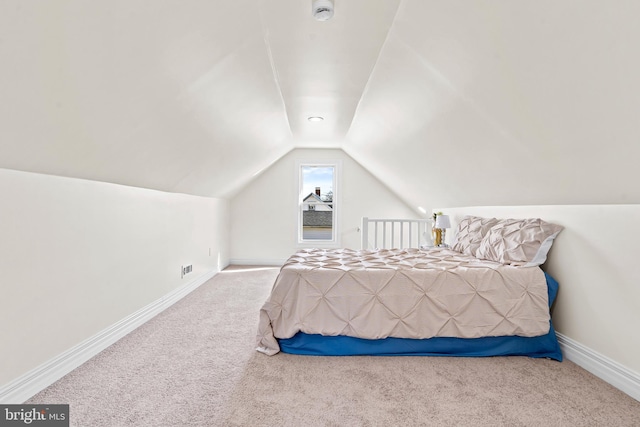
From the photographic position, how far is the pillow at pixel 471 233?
3090 mm

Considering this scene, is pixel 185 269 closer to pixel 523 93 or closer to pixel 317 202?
pixel 317 202

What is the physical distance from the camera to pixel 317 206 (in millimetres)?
6035

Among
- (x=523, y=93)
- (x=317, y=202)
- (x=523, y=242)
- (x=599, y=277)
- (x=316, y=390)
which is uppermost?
(x=523, y=93)

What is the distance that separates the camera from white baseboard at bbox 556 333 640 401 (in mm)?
1854

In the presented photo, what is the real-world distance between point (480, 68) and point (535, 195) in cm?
124

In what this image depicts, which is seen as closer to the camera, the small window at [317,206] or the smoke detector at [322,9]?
the smoke detector at [322,9]

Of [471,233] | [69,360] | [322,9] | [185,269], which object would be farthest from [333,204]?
[69,360]

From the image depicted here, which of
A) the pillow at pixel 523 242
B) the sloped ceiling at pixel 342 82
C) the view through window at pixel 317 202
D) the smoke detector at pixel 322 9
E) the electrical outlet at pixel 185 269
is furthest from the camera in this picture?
the view through window at pixel 317 202

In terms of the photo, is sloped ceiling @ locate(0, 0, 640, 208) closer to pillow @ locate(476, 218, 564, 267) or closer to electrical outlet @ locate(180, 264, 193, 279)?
pillow @ locate(476, 218, 564, 267)

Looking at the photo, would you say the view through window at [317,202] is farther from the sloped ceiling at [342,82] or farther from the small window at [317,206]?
the sloped ceiling at [342,82]

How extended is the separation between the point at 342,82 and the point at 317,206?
133 inches

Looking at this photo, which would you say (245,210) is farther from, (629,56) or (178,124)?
(629,56)

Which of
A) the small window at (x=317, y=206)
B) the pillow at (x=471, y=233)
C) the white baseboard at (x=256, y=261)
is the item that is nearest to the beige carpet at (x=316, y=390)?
the pillow at (x=471, y=233)

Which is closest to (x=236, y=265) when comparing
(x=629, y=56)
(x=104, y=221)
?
(x=104, y=221)
